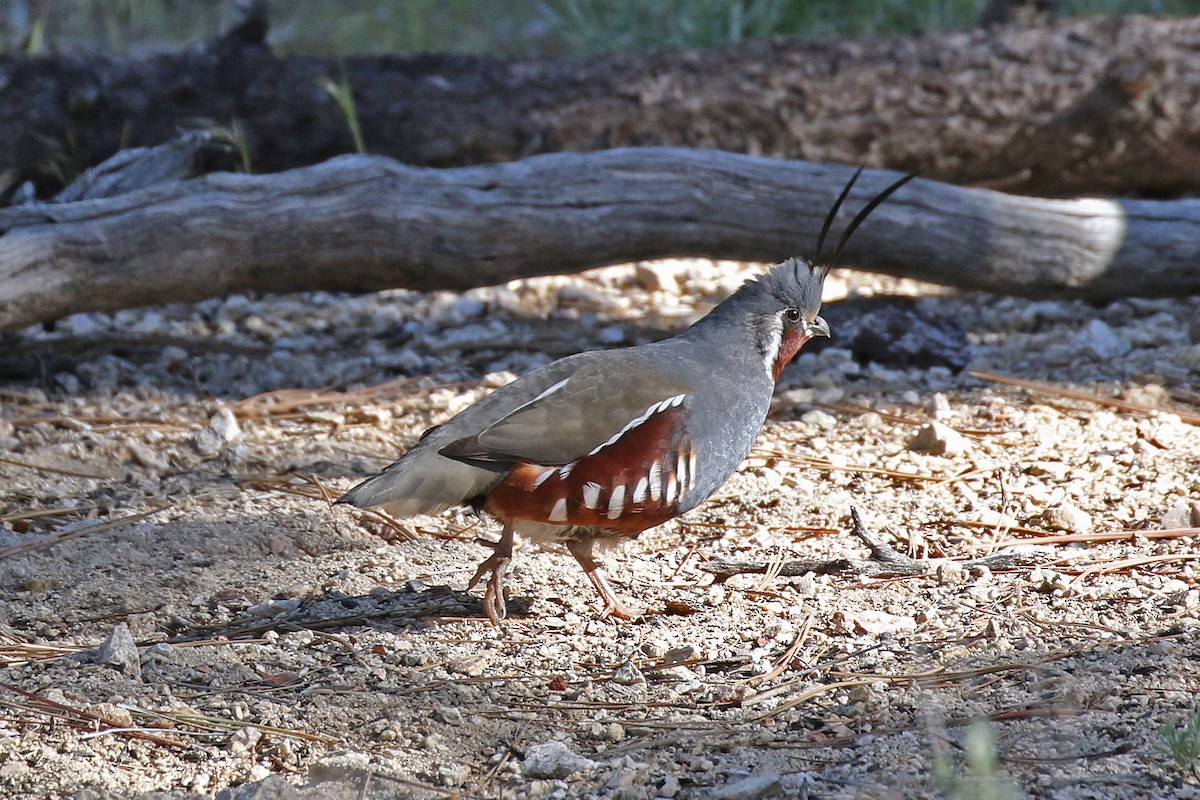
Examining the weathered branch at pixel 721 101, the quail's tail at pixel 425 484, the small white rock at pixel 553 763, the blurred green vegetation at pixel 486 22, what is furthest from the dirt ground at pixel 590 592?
the blurred green vegetation at pixel 486 22

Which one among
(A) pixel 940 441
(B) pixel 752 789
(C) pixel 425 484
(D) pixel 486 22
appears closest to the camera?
(B) pixel 752 789

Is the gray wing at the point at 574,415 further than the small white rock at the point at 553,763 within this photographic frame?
Yes

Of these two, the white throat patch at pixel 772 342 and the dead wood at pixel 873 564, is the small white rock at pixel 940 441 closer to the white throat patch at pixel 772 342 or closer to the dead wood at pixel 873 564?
the dead wood at pixel 873 564

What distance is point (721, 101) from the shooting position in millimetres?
6566

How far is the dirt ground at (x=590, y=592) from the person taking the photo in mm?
2688

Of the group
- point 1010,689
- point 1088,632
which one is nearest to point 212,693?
point 1010,689

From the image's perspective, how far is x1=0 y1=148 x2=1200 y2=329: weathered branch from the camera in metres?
5.12

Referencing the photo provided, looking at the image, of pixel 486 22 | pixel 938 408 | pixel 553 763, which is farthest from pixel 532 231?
pixel 486 22

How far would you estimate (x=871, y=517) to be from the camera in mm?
4156

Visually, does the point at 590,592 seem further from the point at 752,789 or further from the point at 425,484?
the point at 752,789

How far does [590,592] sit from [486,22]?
9.00 metres

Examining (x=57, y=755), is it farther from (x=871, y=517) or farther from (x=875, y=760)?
(x=871, y=517)

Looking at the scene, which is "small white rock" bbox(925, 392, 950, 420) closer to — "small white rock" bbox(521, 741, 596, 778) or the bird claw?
the bird claw

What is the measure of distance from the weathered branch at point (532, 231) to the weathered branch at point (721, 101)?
0.89 m
